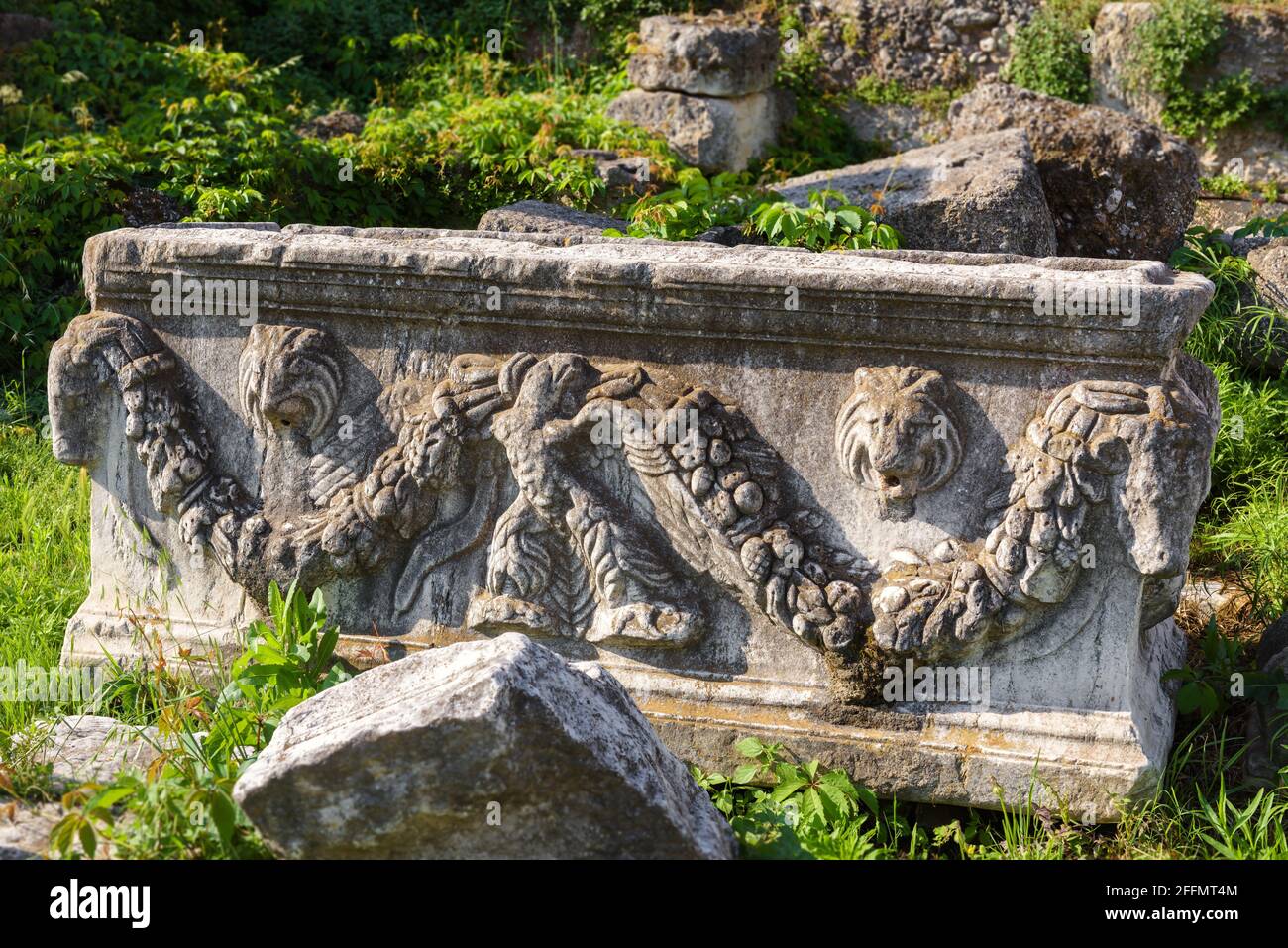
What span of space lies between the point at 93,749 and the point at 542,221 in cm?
292

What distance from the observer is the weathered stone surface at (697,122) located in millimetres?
8445

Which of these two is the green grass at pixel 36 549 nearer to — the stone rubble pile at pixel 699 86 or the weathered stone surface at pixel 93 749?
the weathered stone surface at pixel 93 749

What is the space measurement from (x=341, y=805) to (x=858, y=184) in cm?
437

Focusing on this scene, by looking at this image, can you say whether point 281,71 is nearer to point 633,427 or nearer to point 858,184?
point 858,184

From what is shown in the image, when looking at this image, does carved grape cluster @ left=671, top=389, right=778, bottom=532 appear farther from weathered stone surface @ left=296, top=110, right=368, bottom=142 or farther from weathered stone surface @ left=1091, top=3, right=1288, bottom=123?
weathered stone surface @ left=1091, top=3, right=1288, bottom=123

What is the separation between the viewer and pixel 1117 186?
19.9 ft

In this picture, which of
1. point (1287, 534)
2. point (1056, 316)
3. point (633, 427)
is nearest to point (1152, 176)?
point (1287, 534)

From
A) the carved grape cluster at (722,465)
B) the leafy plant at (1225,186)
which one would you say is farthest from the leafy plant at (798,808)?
the leafy plant at (1225,186)

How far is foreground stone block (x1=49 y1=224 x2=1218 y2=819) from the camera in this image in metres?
3.09

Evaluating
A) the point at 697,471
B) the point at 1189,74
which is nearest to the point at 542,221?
the point at 697,471

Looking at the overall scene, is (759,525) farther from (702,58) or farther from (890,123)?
(890,123)

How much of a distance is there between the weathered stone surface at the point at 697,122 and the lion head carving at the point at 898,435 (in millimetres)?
5520

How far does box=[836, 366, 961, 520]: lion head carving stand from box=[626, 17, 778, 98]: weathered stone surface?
584 centimetres

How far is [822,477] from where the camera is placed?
3.27 m
